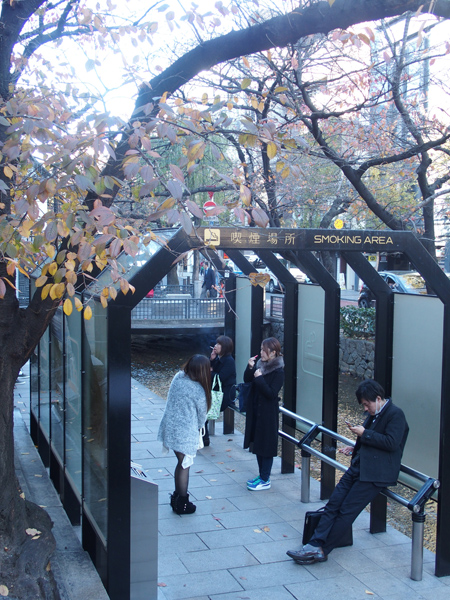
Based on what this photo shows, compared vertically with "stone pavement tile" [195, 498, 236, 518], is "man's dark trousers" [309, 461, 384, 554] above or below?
above

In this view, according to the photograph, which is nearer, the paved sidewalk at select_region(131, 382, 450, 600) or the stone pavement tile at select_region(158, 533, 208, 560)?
the paved sidewalk at select_region(131, 382, 450, 600)

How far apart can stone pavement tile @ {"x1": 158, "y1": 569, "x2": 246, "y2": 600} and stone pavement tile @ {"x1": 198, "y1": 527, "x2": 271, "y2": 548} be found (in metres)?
0.51

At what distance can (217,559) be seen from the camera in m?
5.07

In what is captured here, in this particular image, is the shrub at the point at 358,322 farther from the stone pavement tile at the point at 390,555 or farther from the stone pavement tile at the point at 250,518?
the stone pavement tile at the point at 390,555

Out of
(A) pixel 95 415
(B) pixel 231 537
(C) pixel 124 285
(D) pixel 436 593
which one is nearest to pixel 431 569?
(D) pixel 436 593

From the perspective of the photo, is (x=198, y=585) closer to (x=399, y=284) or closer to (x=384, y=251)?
(x=384, y=251)

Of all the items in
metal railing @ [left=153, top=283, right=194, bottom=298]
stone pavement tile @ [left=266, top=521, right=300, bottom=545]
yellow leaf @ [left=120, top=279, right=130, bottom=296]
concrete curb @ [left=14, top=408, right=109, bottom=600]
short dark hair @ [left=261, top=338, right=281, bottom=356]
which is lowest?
stone pavement tile @ [left=266, top=521, right=300, bottom=545]

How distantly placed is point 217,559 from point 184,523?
811 millimetres

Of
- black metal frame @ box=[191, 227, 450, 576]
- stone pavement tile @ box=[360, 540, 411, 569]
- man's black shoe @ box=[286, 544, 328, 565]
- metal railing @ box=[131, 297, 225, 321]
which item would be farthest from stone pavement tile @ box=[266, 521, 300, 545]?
metal railing @ box=[131, 297, 225, 321]

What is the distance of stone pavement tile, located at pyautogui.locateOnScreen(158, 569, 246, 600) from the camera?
452cm

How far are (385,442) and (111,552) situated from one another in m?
2.19

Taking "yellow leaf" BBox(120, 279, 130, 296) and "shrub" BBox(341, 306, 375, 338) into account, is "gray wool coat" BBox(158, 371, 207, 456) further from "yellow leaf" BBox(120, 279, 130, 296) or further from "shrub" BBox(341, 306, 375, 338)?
"shrub" BBox(341, 306, 375, 338)

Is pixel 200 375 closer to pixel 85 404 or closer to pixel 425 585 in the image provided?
pixel 85 404

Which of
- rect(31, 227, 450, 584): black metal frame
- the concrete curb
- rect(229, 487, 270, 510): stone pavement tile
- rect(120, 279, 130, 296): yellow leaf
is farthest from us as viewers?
rect(229, 487, 270, 510): stone pavement tile
